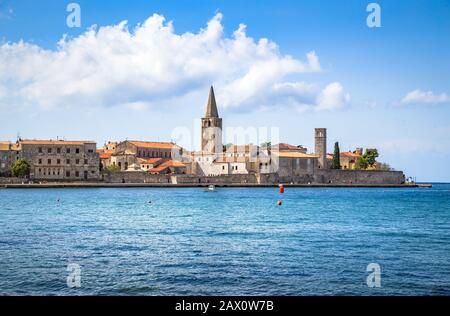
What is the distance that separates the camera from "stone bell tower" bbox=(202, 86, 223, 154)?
9206 centimetres

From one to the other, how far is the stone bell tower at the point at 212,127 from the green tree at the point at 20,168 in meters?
29.9

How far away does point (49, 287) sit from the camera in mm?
11586

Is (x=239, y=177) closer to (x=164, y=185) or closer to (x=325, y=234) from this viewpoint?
(x=164, y=185)

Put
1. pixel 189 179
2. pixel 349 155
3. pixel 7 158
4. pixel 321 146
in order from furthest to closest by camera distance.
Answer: pixel 349 155, pixel 321 146, pixel 189 179, pixel 7 158

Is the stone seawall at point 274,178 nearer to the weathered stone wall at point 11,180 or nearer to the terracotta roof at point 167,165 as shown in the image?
the terracotta roof at point 167,165

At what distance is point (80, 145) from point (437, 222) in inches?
2139

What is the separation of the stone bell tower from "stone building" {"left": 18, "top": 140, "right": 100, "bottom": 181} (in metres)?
22.1

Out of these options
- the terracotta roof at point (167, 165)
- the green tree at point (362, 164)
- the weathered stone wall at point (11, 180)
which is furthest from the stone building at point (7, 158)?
the green tree at point (362, 164)

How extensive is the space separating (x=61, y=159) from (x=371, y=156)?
4902 centimetres

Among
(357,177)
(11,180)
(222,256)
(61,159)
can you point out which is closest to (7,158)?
(11,180)

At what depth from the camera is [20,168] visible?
69750 mm

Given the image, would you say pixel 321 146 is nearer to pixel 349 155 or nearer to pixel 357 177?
pixel 357 177

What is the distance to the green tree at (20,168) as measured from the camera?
229 ft

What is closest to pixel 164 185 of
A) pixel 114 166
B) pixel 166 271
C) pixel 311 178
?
pixel 114 166
